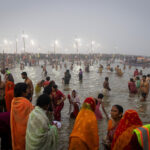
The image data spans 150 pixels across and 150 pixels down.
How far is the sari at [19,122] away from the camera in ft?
8.02

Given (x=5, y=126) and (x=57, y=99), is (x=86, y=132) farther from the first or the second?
(x=57, y=99)

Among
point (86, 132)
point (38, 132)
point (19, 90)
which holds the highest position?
point (19, 90)

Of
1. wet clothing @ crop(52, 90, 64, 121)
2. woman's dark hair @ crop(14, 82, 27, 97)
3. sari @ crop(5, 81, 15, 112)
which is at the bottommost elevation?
wet clothing @ crop(52, 90, 64, 121)

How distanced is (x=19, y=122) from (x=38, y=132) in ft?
1.38

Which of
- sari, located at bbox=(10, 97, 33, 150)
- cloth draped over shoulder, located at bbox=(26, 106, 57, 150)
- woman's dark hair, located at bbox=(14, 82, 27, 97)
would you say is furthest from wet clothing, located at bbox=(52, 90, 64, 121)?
cloth draped over shoulder, located at bbox=(26, 106, 57, 150)

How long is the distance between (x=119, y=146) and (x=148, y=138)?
783mm

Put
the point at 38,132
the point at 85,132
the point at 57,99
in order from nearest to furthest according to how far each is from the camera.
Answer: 1. the point at 38,132
2. the point at 85,132
3. the point at 57,99

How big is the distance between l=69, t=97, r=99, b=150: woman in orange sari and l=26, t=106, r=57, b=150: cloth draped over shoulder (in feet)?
1.43

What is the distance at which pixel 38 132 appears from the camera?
7.39 ft

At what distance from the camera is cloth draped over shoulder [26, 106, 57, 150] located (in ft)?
7.38

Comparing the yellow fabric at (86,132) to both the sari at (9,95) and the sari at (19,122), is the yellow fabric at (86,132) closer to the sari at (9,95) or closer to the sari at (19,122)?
the sari at (19,122)

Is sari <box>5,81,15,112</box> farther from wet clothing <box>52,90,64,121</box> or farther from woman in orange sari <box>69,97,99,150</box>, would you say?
woman in orange sari <box>69,97,99,150</box>

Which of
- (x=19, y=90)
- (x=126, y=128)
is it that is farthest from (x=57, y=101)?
(x=126, y=128)

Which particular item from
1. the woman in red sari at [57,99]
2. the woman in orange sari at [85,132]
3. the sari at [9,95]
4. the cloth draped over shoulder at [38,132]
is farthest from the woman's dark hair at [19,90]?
the woman in red sari at [57,99]
